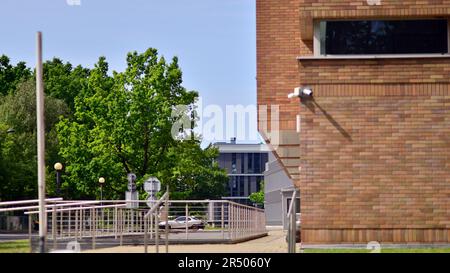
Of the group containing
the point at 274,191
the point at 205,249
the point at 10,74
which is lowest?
the point at 274,191

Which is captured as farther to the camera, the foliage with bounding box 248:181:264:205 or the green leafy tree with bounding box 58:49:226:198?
the foliage with bounding box 248:181:264:205

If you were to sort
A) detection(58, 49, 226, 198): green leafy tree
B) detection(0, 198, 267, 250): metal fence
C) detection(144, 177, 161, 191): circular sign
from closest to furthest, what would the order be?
detection(0, 198, 267, 250): metal fence, detection(144, 177, 161, 191): circular sign, detection(58, 49, 226, 198): green leafy tree

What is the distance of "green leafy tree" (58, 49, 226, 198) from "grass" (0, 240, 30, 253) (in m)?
28.2

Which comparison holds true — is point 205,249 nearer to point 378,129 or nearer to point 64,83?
point 378,129

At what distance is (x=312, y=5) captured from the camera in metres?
21.2

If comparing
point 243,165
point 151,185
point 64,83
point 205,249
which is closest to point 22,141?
point 64,83

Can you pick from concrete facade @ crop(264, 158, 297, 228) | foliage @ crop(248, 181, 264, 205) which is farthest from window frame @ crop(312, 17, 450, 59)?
foliage @ crop(248, 181, 264, 205)

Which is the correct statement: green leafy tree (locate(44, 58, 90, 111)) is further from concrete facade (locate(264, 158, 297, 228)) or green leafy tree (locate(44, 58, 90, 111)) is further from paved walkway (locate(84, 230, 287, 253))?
paved walkway (locate(84, 230, 287, 253))

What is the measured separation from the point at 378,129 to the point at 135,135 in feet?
107

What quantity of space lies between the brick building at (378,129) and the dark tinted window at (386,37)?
0.02 m

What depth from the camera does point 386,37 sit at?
2122 cm

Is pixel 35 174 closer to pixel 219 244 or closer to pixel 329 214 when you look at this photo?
pixel 219 244

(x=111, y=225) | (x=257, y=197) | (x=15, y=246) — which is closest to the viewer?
(x=15, y=246)

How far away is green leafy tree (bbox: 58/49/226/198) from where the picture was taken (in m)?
52.5
